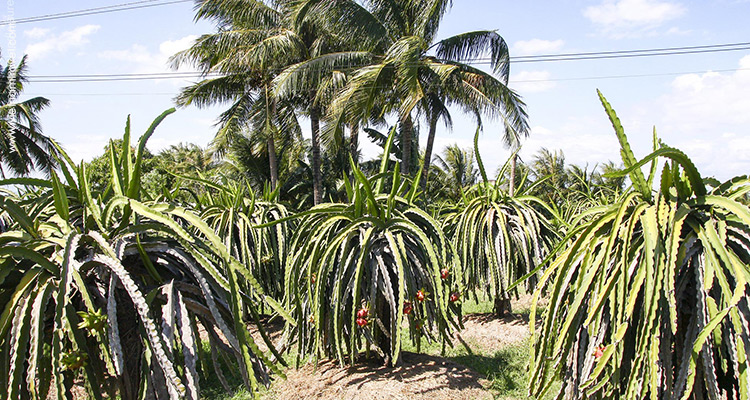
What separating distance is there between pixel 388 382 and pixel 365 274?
971mm

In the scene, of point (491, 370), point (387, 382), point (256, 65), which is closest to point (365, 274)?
point (387, 382)

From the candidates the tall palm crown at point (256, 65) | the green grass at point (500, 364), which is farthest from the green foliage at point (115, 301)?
the tall palm crown at point (256, 65)

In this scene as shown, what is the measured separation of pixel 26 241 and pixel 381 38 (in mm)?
14128

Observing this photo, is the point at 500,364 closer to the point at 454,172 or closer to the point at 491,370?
the point at 491,370

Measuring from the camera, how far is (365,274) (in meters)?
4.49

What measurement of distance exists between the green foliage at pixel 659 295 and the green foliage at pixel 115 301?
1.66 metres

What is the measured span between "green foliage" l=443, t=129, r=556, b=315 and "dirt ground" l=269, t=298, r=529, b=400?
1.51 meters

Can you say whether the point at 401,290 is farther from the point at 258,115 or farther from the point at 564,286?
the point at 258,115

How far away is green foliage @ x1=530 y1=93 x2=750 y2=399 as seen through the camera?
237 cm

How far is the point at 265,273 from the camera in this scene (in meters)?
7.25

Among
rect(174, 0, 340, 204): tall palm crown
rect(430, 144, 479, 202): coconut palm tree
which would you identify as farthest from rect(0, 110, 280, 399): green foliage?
rect(430, 144, 479, 202): coconut palm tree

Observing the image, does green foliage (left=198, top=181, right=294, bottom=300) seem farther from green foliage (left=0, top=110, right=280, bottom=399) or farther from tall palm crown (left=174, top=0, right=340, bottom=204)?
tall palm crown (left=174, top=0, right=340, bottom=204)

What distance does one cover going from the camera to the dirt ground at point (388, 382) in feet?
14.6

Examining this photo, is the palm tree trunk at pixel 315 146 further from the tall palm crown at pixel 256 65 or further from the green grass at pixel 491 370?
the green grass at pixel 491 370
